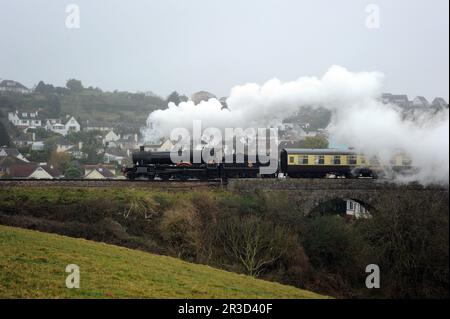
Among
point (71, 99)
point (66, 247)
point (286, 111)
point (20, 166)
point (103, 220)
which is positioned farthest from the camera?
point (71, 99)

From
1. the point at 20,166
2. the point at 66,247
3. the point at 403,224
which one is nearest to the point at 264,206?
the point at 403,224

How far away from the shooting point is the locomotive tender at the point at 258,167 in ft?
97.9

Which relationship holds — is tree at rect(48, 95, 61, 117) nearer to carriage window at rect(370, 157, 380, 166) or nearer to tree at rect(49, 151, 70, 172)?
tree at rect(49, 151, 70, 172)

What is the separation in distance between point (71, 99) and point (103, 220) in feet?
386

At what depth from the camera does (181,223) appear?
2342 centimetres

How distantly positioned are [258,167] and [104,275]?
55.7 ft

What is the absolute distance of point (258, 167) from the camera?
3056 cm

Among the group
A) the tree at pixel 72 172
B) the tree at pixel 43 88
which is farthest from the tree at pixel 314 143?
the tree at pixel 43 88

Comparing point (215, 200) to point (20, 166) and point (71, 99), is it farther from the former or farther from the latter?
point (71, 99)
